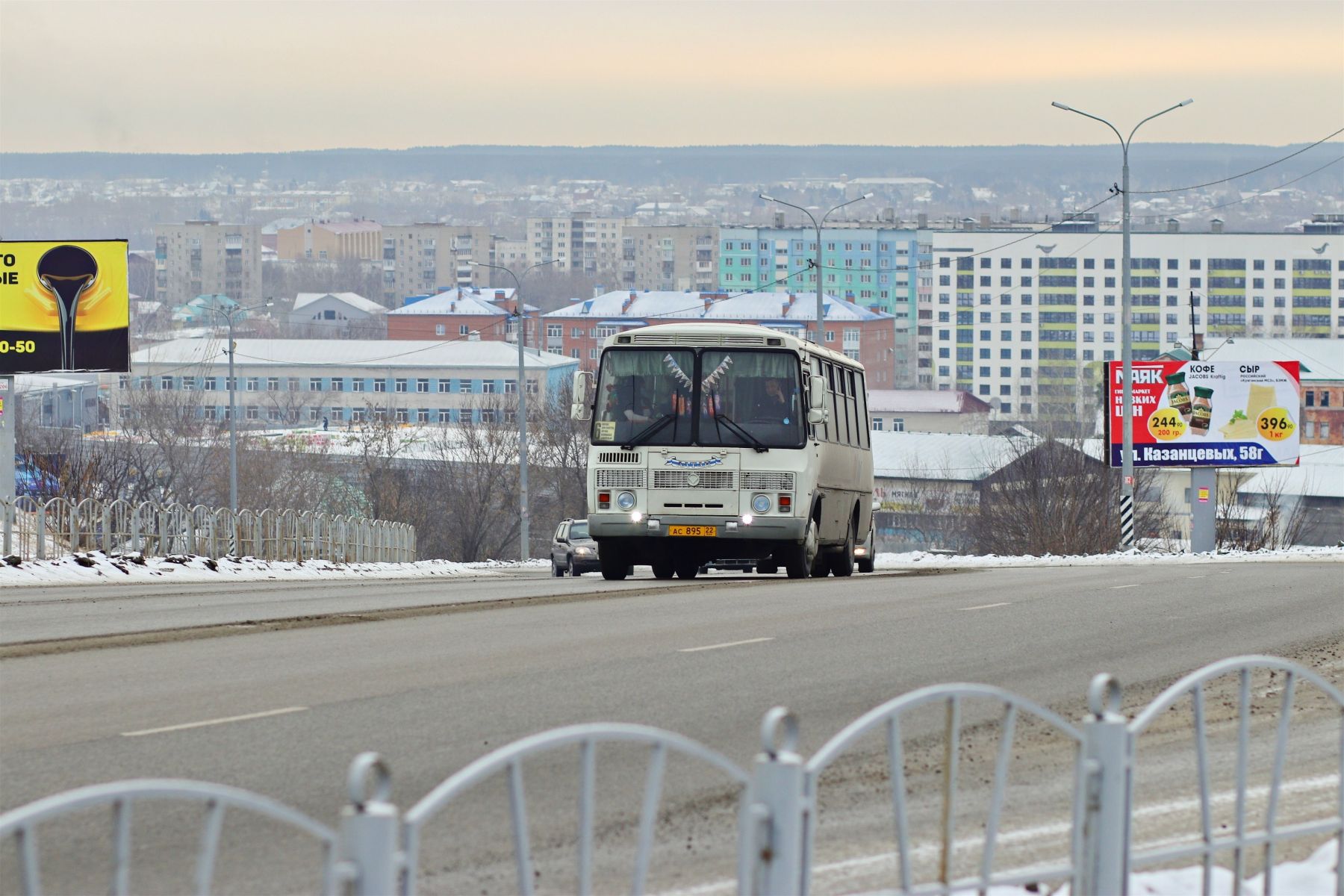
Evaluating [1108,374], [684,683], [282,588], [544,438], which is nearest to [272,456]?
[544,438]

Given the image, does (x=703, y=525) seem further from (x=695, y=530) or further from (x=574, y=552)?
(x=574, y=552)

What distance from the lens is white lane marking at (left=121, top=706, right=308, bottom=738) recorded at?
9.57 metres

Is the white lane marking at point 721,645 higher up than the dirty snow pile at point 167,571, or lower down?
higher up

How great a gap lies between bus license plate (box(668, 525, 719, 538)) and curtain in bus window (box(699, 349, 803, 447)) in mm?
1088

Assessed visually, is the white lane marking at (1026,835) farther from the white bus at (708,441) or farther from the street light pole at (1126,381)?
the street light pole at (1126,381)

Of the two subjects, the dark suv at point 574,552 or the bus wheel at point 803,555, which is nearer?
the bus wheel at point 803,555

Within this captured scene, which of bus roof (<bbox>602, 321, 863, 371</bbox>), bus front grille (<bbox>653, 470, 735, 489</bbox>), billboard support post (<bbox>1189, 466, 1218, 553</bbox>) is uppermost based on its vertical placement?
bus roof (<bbox>602, 321, 863, 371</bbox>)

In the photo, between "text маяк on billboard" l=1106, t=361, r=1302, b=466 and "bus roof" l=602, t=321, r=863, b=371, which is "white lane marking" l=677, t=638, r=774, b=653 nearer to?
"bus roof" l=602, t=321, r=863, b=371

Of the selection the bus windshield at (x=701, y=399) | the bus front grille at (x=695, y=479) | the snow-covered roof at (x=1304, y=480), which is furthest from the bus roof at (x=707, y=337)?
the snow-covered roof at (x=1304, y=480)

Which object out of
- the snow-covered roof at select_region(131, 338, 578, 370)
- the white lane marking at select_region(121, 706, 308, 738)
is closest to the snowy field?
the white lane marking at select_region(121, 706, 308, 738)

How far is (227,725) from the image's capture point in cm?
990

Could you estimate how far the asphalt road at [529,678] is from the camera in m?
7.95

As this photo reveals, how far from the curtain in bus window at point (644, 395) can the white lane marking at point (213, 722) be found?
1443cm

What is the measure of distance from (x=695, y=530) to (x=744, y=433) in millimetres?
1411
